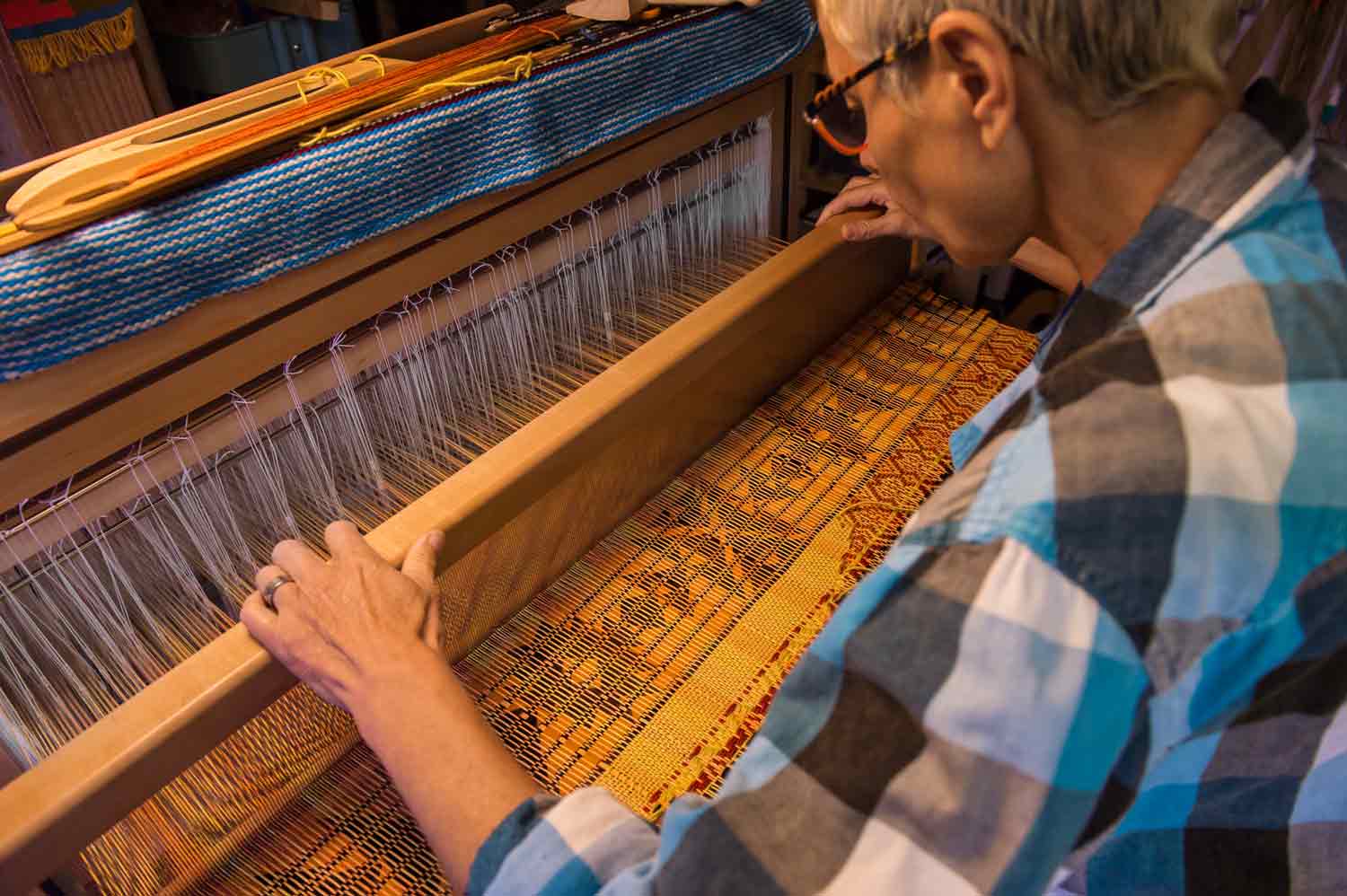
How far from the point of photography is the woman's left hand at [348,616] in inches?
33.0

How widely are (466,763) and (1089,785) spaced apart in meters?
0.47

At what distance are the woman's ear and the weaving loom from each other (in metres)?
0.59

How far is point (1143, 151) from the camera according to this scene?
654 millimetres

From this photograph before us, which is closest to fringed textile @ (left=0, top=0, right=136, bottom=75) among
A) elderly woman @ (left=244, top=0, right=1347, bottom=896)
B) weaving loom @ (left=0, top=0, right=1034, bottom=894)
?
weaving loom @ (left=0, top=0, right=1034, bottom=894)

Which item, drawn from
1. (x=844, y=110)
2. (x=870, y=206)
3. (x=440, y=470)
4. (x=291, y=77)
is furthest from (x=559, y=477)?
(x=870, y=206)

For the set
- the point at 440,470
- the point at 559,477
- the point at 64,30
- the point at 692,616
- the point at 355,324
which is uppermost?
the point at 64,30

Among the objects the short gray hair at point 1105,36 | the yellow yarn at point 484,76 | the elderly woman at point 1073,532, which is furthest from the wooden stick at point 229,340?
the short gray hair at point 1105,36

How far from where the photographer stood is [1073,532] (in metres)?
0.51

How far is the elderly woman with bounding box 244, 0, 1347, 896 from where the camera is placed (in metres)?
0.51

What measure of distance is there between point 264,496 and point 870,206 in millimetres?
1064

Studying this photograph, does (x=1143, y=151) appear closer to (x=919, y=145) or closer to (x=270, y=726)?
(x=919, y=145)

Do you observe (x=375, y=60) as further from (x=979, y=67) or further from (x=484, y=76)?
Result: (x=979, y=67)

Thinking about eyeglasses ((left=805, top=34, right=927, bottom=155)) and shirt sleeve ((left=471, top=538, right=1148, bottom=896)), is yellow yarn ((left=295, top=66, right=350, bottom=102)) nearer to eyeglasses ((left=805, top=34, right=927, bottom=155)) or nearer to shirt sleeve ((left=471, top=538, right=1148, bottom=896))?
eyeglasses ((left=805, top=34, right=927, bottom=155))

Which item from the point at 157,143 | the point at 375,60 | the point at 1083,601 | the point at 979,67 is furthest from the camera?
the point at 375,60
